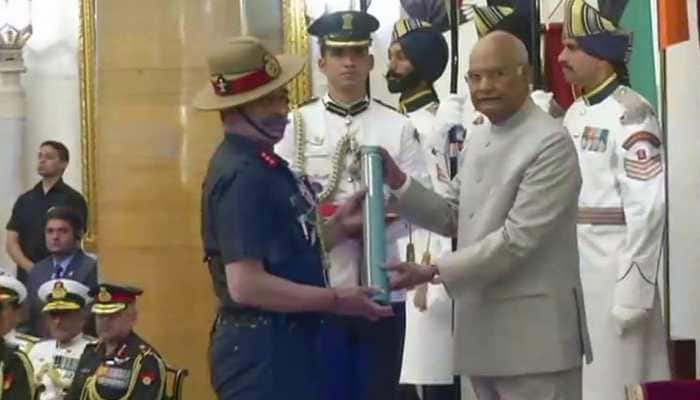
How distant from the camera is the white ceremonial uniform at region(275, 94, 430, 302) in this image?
508cm

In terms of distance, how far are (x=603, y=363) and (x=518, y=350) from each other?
51.2 inches

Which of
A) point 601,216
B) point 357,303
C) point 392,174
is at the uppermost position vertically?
point 392,174

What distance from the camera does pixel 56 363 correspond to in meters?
6.13

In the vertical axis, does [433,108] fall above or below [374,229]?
above

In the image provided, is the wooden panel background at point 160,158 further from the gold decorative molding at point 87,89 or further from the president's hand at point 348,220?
the president's hand at point 348,220

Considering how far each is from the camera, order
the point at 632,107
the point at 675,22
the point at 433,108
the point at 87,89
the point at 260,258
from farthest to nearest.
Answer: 1. the point at 87,89
2. the point at 433,108
3. the point at 632,107
4. the point at 675,22
5. the point at 260,258

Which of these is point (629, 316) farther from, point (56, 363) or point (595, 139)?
point (56, 363)

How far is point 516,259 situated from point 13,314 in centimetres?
274

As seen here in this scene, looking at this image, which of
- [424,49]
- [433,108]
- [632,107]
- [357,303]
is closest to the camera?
[357,303]

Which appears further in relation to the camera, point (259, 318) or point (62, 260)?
point (62, 260)

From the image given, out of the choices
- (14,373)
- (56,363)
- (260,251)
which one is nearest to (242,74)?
(260,251)

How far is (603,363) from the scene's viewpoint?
5426 mm

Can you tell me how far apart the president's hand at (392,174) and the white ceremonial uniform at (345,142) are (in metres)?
0.53

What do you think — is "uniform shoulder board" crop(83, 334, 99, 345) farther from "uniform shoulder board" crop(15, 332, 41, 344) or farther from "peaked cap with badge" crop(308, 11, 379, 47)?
"peaked cap with badge" crop(308, 11, 379, 47)
